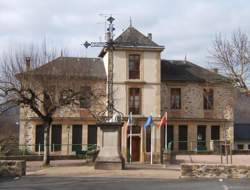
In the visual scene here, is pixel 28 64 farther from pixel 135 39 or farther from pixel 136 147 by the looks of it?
pixel 135 39

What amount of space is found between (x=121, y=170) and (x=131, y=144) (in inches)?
850

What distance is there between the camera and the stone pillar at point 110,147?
2988cm

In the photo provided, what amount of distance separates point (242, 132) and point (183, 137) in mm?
11692

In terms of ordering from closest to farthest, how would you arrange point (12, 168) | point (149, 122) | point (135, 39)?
point (12, 168), point (149, 122), point (135, 39)

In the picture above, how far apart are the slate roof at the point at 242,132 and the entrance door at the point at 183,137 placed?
8201mm

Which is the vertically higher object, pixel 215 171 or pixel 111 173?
pixel 215 171

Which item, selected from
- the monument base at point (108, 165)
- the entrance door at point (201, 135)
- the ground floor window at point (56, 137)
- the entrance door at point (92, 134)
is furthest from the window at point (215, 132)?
the monument base at point (108, 165)

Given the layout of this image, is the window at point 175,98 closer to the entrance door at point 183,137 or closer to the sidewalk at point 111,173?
the entrance door at point 183,137

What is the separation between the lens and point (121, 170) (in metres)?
29.4

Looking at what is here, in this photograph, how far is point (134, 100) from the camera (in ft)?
174

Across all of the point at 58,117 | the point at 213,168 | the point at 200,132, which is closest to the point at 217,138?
the point at 200,132

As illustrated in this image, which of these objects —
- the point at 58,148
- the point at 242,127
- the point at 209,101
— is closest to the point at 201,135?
the point at 209,101

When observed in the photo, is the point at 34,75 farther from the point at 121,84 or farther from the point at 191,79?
the point at 191,79

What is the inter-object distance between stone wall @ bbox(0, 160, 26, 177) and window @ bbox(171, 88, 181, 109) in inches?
1218
